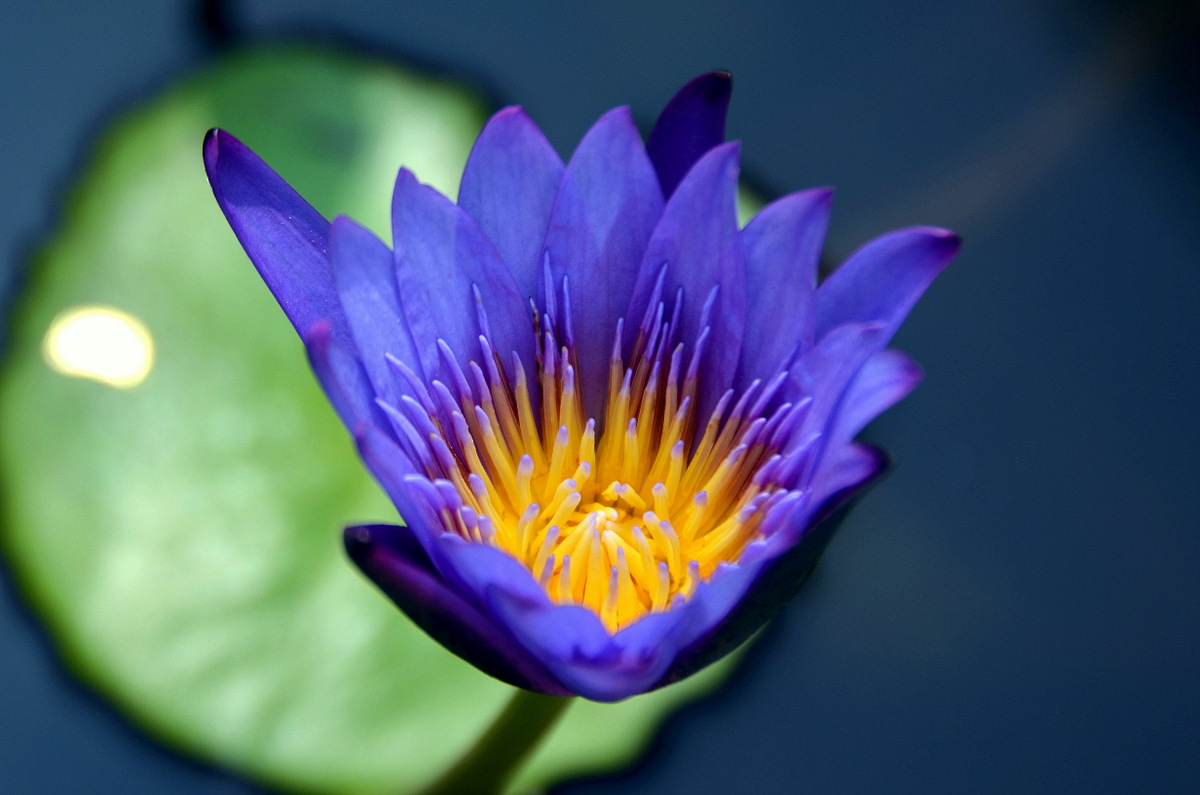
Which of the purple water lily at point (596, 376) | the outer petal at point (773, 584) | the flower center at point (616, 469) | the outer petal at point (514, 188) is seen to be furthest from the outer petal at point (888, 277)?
the outer petal at point (514, 188)

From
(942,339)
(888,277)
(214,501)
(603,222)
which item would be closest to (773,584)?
(888,277)

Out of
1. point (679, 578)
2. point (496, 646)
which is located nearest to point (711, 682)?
point (679, 578)

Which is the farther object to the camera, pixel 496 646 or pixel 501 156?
pixel 501 156

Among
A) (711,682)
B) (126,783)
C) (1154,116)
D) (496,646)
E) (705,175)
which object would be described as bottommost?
(126,783)

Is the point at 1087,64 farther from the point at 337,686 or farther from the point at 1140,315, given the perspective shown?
the point at 337,686

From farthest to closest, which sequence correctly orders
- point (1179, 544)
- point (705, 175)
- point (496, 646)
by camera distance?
1. point (1179, 544)
2. point (705, 175)
3. point (496, 646)
